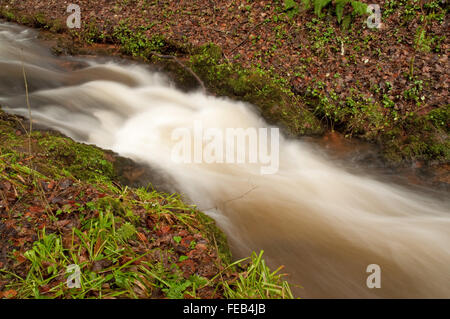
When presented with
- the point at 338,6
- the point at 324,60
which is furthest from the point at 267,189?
the point at 338,6

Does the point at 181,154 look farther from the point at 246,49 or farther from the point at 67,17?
the point at 67,17

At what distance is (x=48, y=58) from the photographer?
8.36 metres

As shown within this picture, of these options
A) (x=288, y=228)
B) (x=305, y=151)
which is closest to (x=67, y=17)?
(x=305, y=151)

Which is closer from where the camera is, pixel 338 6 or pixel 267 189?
pixel 267 189

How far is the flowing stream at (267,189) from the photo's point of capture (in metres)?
3.64
